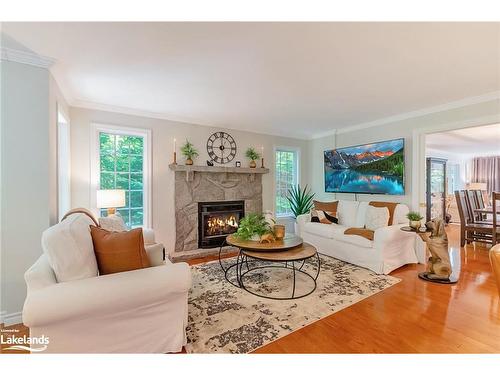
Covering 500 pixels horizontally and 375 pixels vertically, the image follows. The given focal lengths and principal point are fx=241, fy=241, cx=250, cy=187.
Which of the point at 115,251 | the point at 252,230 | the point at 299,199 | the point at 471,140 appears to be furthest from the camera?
the point at 471,140

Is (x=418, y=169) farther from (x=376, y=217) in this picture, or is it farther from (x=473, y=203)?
(x=473, y=203)

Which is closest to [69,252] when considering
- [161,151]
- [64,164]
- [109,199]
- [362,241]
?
[109,199]

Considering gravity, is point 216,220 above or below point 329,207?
below

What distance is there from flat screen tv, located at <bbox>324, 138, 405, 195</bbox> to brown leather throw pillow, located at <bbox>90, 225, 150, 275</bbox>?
4.01 metres

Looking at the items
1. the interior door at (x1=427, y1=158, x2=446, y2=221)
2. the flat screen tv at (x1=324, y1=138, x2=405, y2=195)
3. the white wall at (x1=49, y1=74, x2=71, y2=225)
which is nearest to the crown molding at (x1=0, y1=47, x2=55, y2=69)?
the white wall at (x1=49, y1=74, x2=71, y2=225)

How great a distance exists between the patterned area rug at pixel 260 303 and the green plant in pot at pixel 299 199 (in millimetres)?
1884

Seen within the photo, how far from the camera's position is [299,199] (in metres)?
5.36

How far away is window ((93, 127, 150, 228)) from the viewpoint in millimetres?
3676

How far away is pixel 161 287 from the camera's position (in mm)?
1558

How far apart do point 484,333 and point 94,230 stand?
10.2 ft

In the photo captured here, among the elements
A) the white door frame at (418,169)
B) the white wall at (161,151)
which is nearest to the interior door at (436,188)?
the white door frame at (418,169)

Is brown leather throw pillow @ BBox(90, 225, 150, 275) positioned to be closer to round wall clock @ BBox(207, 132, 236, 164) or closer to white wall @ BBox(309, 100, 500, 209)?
round wall clock @ BBox(207, 132, 236, 164)

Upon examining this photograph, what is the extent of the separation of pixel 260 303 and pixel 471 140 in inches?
268
